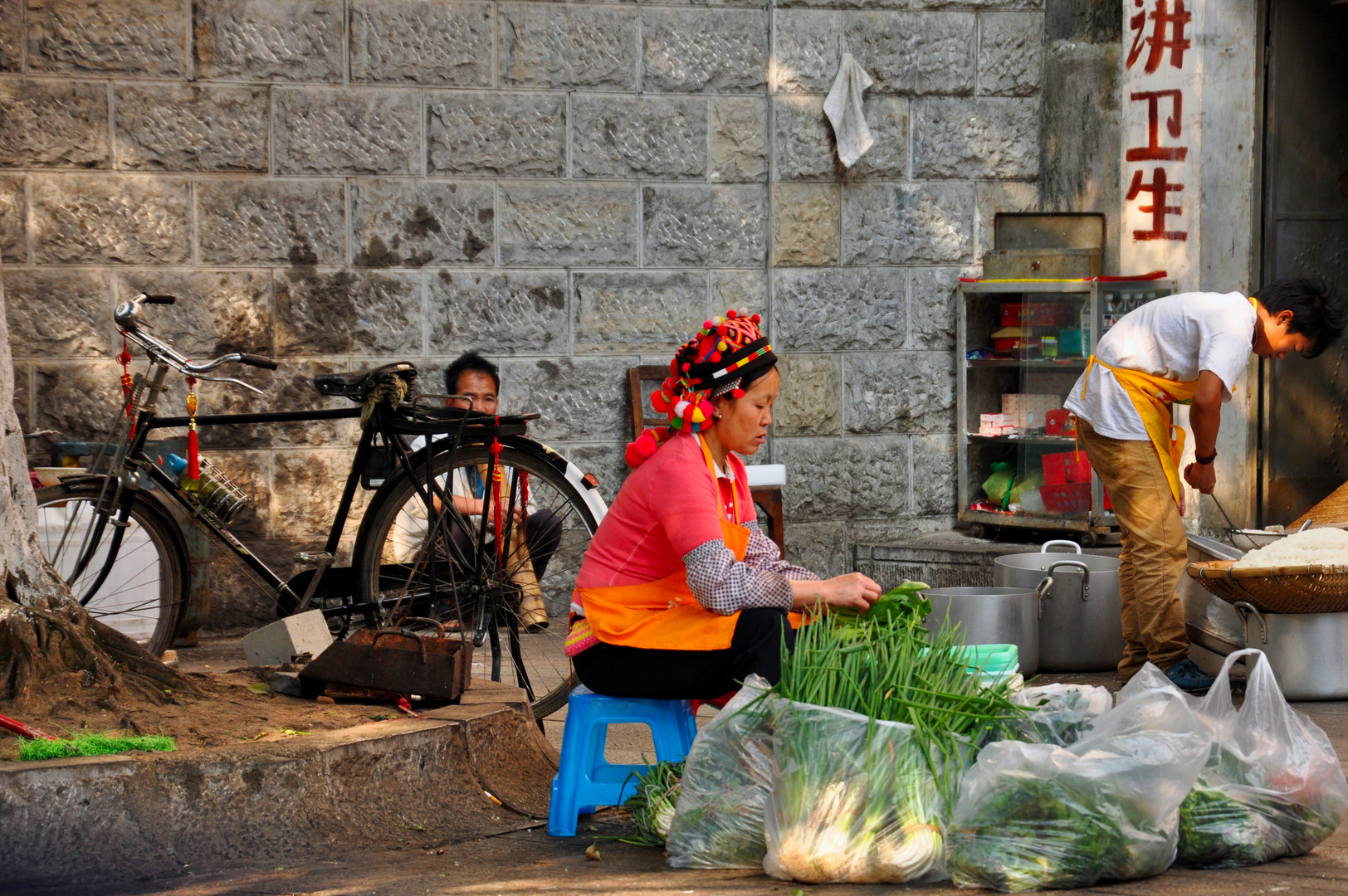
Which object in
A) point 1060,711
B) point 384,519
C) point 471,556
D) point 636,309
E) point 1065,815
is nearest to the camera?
point 1065,815

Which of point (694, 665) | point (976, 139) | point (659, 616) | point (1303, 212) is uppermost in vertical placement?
point (976, 139)

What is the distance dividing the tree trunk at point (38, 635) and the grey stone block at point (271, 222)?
2467 millimetres

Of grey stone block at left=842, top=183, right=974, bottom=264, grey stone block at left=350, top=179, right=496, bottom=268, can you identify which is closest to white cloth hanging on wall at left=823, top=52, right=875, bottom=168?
grey stone block at left=842, top=183, right=974, bottom=264

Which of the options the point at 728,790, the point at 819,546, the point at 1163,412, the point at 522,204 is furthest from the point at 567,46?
the point at 728,790

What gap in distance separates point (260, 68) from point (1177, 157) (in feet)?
15.3

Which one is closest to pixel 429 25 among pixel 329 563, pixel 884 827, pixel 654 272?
pixel 654 272

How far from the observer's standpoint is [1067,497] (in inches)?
272

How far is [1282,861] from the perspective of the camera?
288 centimetres

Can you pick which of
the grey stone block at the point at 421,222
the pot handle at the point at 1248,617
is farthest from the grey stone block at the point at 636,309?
the pot handle at the point at 1248,617

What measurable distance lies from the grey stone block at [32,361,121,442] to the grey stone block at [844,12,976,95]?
161 inches

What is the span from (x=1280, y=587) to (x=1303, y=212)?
3378 mm

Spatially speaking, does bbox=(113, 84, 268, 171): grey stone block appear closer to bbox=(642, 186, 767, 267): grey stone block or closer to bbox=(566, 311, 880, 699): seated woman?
bbox=(642, 186, 767, 267): grey stone block

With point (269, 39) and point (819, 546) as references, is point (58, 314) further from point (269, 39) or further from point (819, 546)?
point (819, 546)

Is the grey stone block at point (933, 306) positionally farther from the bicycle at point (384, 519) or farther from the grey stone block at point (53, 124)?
the grey stone block at point (53, 124)
